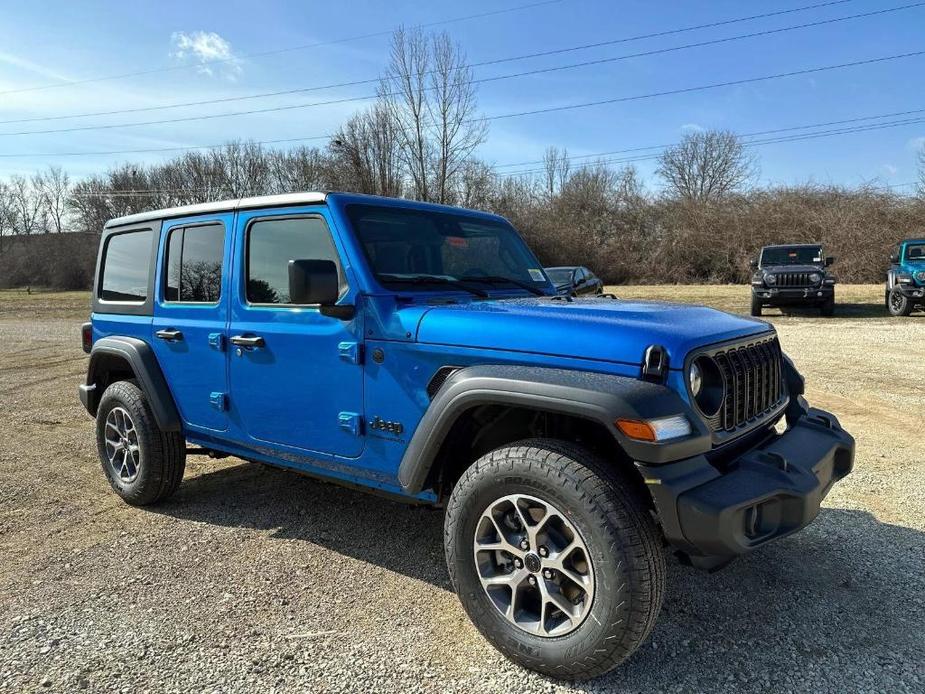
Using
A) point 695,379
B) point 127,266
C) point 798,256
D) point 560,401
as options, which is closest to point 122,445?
point 127,266

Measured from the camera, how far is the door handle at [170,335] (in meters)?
3.96

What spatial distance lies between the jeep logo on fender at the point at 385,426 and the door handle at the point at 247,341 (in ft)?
2.76

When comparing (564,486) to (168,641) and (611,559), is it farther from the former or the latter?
(168,641)

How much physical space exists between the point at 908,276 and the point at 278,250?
1635cm

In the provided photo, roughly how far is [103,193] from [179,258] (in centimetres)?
5665

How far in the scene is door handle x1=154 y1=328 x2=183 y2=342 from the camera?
3.96m

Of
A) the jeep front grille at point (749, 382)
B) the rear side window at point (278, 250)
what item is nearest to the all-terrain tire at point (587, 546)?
the jeep front grille at point (749, 382)

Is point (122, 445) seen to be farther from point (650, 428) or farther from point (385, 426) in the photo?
point (650, 428)

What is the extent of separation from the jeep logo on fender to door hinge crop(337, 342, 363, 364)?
29 cm

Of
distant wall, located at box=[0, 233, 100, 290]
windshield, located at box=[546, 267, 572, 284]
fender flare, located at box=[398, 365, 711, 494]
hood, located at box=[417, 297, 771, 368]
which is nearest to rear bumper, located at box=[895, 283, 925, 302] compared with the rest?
windshield, located at box=[546, 267, 572, 284]

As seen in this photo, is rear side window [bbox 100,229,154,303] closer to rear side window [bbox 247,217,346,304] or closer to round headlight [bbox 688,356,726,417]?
rear side window [bbox 247,217,346,304]

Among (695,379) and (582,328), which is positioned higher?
(582,328)

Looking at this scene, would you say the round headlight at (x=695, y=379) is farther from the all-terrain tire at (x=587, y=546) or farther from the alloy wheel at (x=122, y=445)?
the alloy wheel at (x=122, y=445)

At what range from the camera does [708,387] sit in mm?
2611
